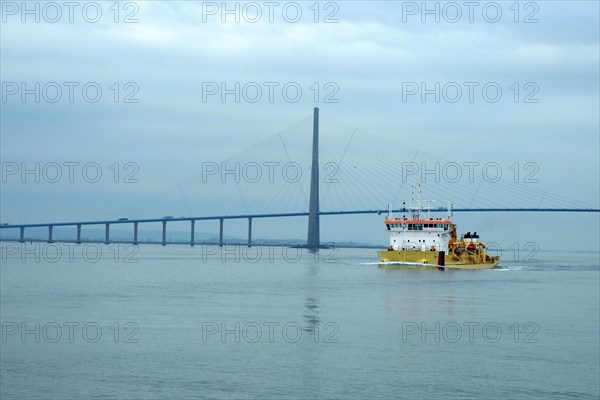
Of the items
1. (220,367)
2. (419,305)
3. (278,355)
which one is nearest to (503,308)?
(419,305)

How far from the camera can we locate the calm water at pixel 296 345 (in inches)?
620

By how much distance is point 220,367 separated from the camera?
57.1ft

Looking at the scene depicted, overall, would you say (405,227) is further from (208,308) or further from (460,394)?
(460,394)

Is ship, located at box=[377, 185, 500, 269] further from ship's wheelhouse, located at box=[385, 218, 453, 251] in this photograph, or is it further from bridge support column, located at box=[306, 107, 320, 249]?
bridge support column, located at box=[306, 107, 320, 249]

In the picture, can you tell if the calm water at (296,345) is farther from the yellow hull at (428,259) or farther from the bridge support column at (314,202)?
the bridge support column at (314,202)

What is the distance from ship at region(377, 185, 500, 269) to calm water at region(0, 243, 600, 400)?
20.0 meters

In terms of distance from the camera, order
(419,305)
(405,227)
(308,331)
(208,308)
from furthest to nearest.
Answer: (405,227)
(419,305)
(208,308)
(308,331)

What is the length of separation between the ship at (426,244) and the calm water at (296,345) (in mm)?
19966

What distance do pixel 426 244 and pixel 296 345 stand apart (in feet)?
128

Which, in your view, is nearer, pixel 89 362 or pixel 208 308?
pixel 89 362

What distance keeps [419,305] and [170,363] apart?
589 inches

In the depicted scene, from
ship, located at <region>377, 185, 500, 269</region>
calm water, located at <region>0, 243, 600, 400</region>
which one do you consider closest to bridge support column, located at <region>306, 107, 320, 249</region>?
ship, located at <region>377, 185, 500, 269</region>

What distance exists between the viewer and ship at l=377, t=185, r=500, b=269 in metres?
57.2

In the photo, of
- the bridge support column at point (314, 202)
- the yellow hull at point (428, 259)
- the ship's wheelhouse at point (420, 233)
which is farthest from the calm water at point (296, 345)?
the bridge support column at point (314, 202)
